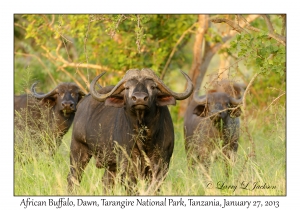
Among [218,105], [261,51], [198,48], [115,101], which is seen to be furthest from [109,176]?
[198,48]

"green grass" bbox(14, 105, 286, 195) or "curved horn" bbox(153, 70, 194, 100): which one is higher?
"curved horn" bbox(153, 70, 194, 100)

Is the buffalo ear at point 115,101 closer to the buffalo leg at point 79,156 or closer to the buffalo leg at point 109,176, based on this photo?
the buffalo leg at point 109,176

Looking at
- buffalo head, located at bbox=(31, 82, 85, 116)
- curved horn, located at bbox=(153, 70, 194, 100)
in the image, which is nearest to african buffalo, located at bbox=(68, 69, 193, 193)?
curved horn, located at bbox=(153, 70, 194, 100)

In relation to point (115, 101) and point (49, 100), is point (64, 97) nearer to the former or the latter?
point (49, 100)

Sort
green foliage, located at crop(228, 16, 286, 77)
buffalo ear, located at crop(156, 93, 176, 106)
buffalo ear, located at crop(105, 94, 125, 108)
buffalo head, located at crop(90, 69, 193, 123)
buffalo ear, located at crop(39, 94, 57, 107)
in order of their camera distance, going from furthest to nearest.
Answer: buffalo ear, located at crop(39, 94, 57, 107), green foliage, located at crop(228, 16, 286, 77), buffalo ear, located at crop(105, 94, 125, 108), buffalo ear, located at crop(156, 93, 176, 106), buffalo head, located at crop(90, 69, 193, 123)

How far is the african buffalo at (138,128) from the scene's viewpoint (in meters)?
7.02

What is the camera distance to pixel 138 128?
285 inches

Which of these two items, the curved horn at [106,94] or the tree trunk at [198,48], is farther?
the tree trunk at [198,48]

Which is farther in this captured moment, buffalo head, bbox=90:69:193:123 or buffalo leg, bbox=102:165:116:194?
buffalo leg, bbox=102:165:116:194

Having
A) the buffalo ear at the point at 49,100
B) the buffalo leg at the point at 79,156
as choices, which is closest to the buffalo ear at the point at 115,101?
the buffalo leg at the point at 79,156

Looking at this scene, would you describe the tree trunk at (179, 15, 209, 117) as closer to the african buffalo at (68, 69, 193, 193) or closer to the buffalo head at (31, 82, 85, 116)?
the buffalo head at (31, 82, 85, 116)

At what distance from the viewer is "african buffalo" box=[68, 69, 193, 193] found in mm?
7020
